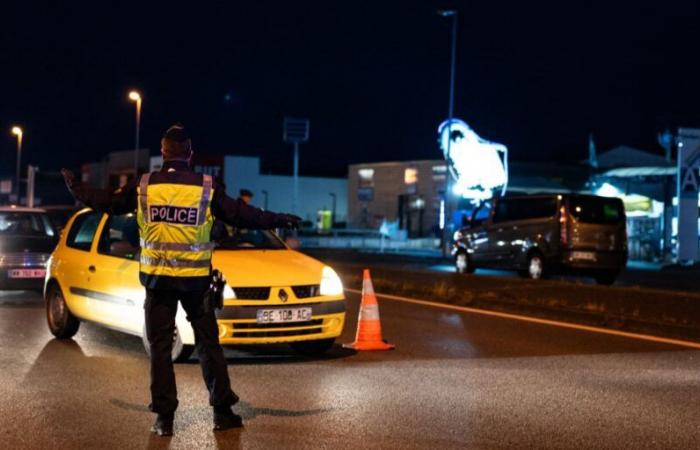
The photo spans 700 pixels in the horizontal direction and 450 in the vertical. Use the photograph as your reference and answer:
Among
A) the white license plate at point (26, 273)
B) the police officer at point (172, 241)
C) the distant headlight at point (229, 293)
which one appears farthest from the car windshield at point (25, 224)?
the police officer at point (172, 241)

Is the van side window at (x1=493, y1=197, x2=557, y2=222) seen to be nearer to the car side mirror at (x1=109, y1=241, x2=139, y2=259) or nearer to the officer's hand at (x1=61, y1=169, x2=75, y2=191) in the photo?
the car side mirror at (x1=109, y1=241, x2=139, y2=259)

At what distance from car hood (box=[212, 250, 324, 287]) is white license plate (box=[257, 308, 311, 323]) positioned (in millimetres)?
244

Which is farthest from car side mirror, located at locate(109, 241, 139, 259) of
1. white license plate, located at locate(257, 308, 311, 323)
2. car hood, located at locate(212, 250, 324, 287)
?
white license plate, located at locate(257, 308, 311, 323)

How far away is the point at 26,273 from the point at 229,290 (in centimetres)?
720

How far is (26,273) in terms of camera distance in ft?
50.5

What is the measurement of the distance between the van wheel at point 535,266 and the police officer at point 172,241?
50.4ft

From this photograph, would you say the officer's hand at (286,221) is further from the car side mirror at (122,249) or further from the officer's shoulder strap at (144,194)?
the car side mirror at (122,249)

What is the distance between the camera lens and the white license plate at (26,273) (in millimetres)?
15305

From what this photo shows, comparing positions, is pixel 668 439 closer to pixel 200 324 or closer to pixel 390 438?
pixel 390 438

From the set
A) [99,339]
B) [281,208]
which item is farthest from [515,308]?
[281,208]

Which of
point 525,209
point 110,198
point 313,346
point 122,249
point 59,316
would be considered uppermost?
point 525,209

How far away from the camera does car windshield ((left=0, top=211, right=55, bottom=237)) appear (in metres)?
16.7

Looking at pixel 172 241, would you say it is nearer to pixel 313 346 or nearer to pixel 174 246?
pixel 174 246

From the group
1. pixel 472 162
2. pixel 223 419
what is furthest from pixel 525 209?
pixel 472 162
